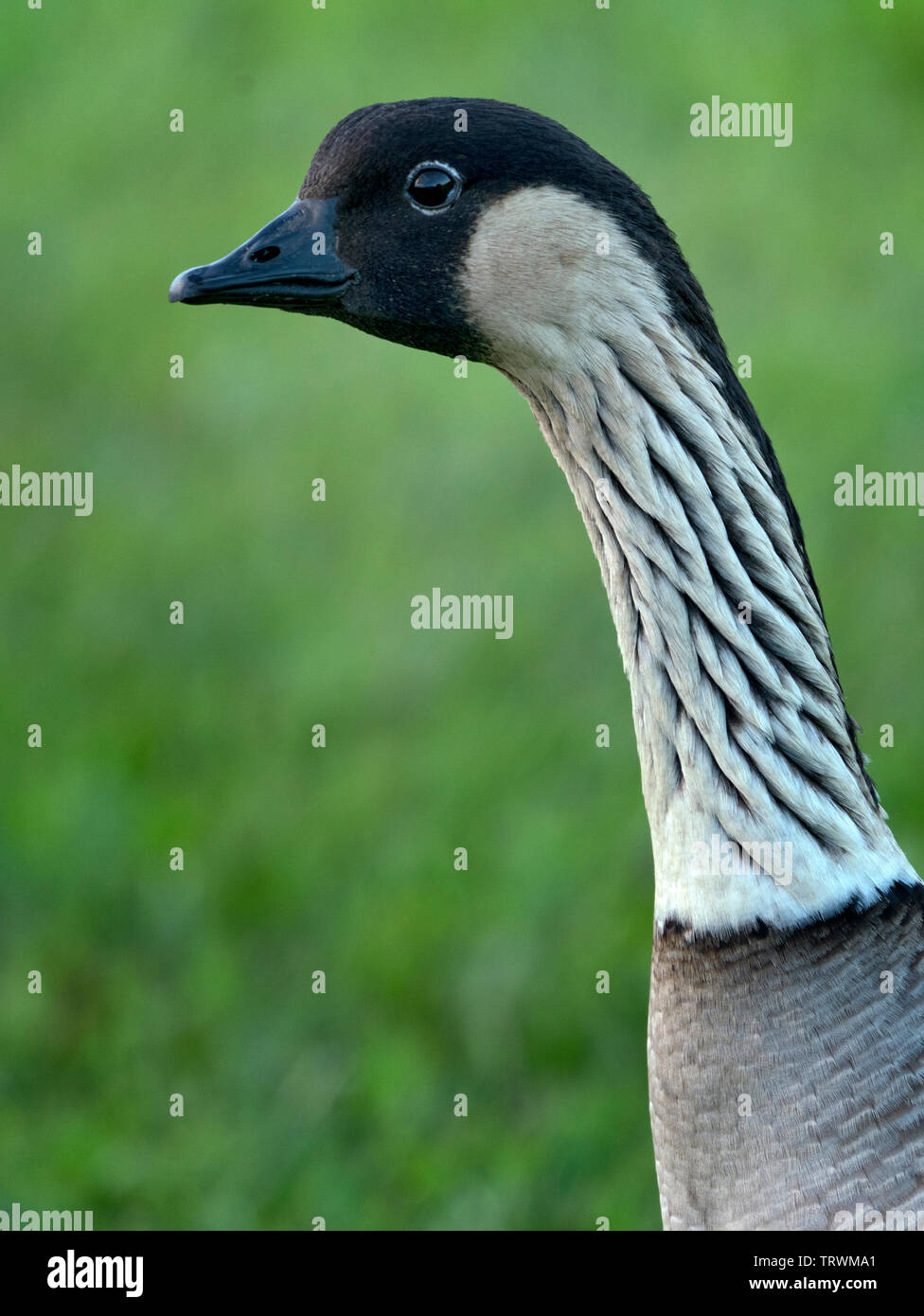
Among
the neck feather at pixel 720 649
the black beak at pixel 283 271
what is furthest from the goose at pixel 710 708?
the black beak at pixel 283 271

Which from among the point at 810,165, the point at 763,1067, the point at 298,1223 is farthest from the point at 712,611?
the point at 810,165

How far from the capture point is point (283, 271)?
11.9 feet

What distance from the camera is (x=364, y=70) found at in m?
10.2

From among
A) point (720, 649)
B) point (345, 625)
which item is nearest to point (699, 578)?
point (720, 649)

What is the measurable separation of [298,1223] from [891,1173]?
8.38 feet

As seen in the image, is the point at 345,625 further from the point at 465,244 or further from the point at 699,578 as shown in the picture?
the point at 699,578

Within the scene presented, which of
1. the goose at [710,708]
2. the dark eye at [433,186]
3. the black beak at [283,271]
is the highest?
the dark eye at [433,186]

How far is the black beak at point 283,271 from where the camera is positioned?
3.62 meters

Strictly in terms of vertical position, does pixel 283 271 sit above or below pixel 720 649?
above

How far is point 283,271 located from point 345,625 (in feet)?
13.1

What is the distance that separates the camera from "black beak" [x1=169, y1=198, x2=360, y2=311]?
143 inches

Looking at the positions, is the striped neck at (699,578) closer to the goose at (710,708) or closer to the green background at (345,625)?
the goose at (710,708)

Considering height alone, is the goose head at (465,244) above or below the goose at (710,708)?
above

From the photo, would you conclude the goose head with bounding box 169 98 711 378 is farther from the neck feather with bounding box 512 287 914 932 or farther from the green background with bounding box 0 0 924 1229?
the green background with bounding box 0 0 924 1229
